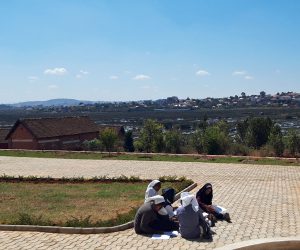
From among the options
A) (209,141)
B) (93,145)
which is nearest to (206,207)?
(209,141)

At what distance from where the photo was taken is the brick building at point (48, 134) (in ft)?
110

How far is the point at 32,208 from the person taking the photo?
11633mm

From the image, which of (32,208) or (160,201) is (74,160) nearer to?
(32,208)

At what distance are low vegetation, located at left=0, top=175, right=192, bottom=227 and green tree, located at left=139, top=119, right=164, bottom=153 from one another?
13.1 meters

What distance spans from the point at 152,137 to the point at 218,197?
1782cm

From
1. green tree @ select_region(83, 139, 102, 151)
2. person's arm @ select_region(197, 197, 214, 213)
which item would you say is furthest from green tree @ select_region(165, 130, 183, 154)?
person's arm @ select_region(197, 197, 214, 213)

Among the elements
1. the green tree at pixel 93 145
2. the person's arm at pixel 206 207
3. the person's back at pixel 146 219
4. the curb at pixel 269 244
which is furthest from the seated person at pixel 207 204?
the green tree at pixel 93 145

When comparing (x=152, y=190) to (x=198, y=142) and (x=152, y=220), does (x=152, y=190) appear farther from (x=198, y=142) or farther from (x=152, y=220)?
(x=198, y=142)

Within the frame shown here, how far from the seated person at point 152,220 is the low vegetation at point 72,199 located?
0.74m

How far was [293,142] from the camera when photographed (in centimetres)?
2594

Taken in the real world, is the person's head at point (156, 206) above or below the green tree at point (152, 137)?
above

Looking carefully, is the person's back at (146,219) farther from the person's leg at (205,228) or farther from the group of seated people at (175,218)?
the person's leg at (205,228)

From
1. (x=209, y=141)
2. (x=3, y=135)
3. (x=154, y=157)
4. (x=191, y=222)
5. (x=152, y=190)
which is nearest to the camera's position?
(x=191, y=222)

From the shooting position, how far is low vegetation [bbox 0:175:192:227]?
1001cm
